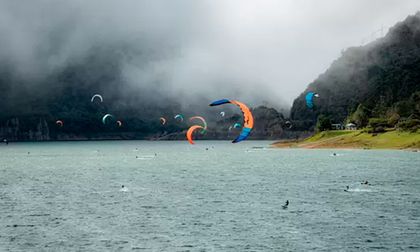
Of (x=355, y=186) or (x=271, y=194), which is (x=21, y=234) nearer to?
(x=271, y=194)

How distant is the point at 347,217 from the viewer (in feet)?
262

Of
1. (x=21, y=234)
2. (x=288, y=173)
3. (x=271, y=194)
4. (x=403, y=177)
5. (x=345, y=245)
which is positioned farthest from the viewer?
(x=288, y=173)

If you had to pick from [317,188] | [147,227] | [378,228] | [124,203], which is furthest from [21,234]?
[317,188]

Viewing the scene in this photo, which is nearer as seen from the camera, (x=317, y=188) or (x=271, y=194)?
(x=271, y=194)

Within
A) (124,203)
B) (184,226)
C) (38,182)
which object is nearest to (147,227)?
(184,226)

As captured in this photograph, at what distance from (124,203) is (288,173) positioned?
64125mm

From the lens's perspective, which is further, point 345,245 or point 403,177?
point 403,177

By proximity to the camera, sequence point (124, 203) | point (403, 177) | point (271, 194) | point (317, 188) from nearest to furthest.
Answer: point (124, 203) → point (271, 194) → point (317, 188) → point (403, 177)

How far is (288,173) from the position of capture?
152m

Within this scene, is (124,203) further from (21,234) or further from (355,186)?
(355,186)

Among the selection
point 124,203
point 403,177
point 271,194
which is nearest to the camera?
point 124,203

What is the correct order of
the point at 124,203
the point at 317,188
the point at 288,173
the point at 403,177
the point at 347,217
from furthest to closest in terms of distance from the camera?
the point at 288,173, the point at 403,177, the point at 317,188, the point at 124,203, the point at 347,217

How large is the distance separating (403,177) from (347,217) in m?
55.9

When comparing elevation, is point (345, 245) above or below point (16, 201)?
below
